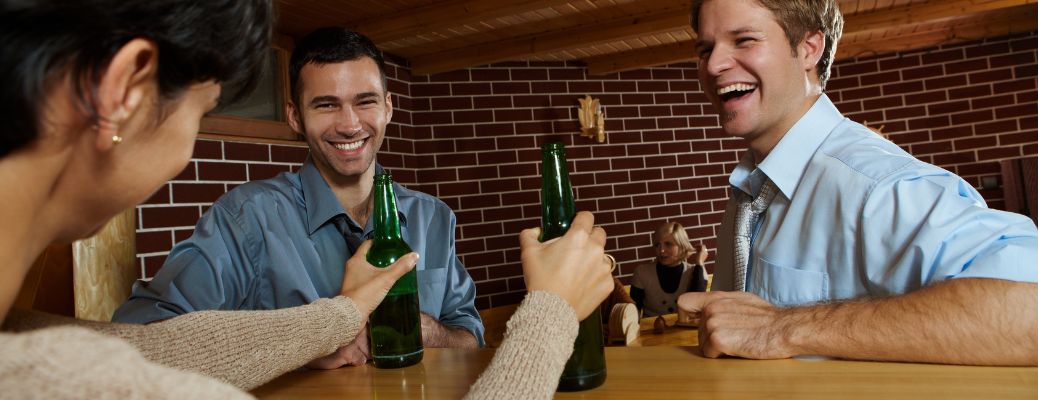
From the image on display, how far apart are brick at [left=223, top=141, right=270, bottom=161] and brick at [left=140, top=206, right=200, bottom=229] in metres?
0.35

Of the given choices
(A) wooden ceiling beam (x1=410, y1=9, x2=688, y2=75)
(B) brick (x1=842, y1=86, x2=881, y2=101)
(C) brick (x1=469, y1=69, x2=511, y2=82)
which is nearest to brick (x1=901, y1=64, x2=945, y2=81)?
(B) brick (x1=842, y1=86, x2=881, y2=101)

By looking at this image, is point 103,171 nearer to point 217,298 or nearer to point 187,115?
point 187,115

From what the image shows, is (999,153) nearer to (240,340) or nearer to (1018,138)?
(1018,138)

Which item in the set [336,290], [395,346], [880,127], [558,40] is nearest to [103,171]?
[395,346]

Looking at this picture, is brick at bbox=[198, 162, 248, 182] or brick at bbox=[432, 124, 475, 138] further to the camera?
brick at bbox=[432, 124, 475, 138]

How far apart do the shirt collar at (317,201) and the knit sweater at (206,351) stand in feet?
2.07

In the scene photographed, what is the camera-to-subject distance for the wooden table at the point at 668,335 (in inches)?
113

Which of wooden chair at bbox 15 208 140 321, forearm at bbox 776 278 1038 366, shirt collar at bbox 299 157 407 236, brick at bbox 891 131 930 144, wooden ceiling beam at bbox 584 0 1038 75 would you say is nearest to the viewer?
forearm at bbox 776 278 1038 366

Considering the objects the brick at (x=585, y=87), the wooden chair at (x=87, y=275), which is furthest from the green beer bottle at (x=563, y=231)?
the brick at (x=585, y=87)

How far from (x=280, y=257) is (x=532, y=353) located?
1079 mm

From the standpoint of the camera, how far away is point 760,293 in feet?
4.11

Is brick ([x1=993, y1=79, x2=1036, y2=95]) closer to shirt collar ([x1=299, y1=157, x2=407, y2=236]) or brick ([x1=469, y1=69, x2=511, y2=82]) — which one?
brick ([x1=469, y1=69, x2=511, y2=82])

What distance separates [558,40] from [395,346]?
374 cm

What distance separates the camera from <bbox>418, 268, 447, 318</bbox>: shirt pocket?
5.68ft
